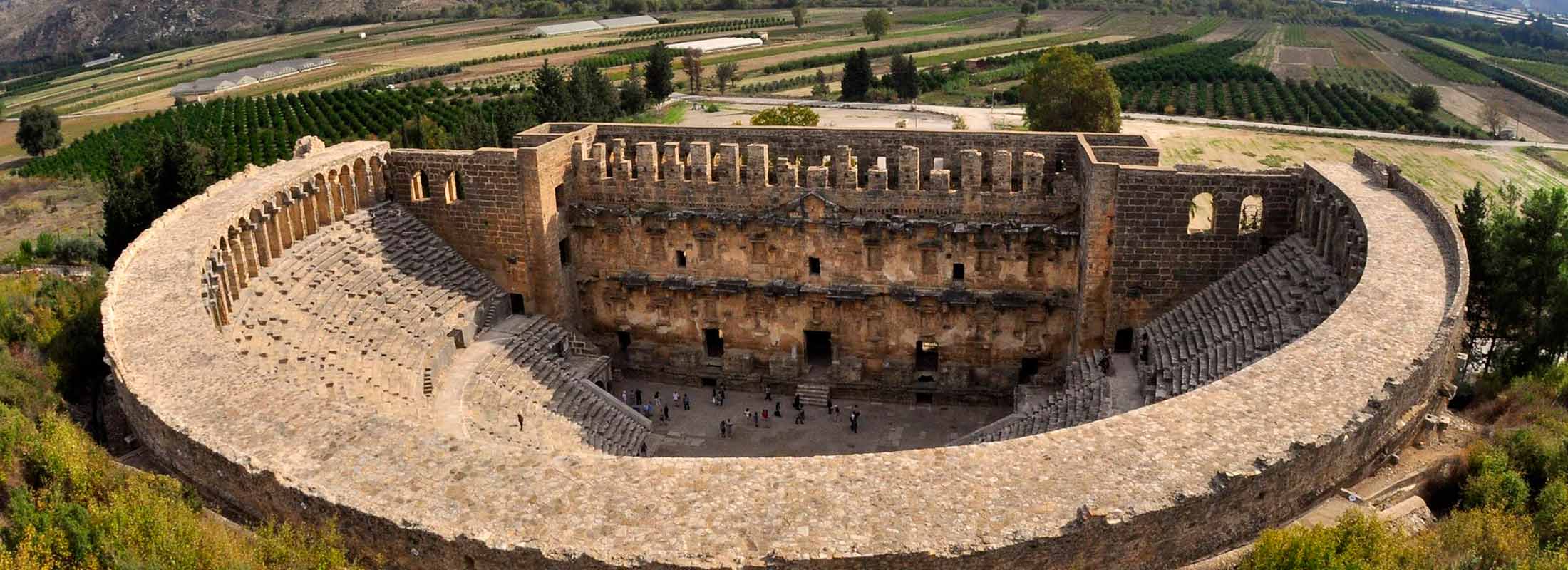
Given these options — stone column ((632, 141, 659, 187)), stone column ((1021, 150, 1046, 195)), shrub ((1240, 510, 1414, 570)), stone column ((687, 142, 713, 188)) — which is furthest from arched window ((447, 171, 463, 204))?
shrub ((1240, 510, 1414, 570))

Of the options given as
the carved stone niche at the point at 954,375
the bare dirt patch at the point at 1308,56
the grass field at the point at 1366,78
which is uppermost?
the bare dirt patch at the point at 1308,56

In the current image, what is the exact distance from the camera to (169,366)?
54.4 feet

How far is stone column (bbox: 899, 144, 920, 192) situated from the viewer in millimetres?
26297

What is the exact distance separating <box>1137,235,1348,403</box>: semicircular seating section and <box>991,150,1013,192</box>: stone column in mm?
4834

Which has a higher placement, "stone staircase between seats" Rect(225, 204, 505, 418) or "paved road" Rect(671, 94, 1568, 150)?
"stone staircase between seats" Rect(225, 204, 505, 418)

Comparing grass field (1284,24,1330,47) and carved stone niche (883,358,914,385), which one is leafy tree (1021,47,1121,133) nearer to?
carved stone niche (883,358,914,385)

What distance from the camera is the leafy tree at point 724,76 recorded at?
79875 mm

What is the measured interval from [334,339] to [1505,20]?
204977 mm

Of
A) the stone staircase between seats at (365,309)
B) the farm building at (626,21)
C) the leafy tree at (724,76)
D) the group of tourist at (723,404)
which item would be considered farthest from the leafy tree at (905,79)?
the stone staircase between seats at (365,309)

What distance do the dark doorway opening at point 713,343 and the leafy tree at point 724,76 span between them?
52.9 metres

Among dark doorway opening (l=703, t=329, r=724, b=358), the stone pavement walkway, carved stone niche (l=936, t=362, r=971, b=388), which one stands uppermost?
dark doorway opening (l=703, t=329, r=724, b=358)

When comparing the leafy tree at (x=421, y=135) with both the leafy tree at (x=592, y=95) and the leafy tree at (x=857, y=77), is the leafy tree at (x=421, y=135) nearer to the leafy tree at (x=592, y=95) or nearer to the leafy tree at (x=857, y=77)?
the leafy tree at (x=592, y=95)

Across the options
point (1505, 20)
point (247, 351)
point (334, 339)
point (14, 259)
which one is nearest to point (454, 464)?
point (247, 351)

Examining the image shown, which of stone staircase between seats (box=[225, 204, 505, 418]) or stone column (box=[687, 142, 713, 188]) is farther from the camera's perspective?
stone column (box=[687, 142, 713, 188])
